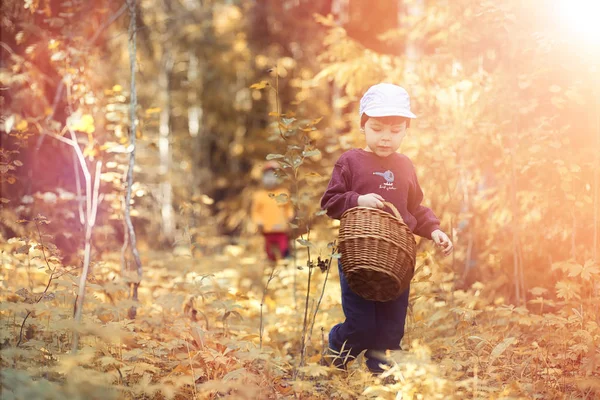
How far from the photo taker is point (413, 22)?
6684 mm

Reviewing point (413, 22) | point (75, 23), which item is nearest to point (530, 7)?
point (413, 22)

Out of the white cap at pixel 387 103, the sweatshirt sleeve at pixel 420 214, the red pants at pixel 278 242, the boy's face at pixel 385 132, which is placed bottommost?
the red pants at pixel 278 242

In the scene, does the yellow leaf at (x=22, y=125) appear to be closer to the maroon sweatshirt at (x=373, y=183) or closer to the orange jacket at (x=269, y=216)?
the maroon sweatshirt at (x=373, y=183)

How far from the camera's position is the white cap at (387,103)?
3605mm

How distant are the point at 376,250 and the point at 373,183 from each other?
2.02 feet

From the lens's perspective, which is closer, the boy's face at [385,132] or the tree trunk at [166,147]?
the boy's face at [385,132]

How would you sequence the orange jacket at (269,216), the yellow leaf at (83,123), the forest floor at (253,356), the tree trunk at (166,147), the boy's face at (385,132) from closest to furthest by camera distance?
the forest floor at (253,356)
the boy's face at (385,132)
the yellow leaf at (83,123)
the orange jacket at (269,216)
the tree trunk at (166,147)

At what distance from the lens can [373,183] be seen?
12.2ft

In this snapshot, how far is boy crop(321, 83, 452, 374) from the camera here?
368 cm

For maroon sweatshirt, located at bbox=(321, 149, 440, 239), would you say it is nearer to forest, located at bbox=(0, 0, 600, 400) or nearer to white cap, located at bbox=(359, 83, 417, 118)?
forest, located at bbox=(0, 0, 600, 400)

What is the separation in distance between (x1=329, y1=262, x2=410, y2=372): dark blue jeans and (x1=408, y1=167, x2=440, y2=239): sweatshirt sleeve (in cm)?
43

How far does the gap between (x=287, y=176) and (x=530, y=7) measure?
3061 millimetres

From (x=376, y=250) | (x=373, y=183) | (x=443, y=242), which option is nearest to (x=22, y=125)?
(x=373, y=183)

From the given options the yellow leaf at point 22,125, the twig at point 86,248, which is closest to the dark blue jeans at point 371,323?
the twig at point 86,248
